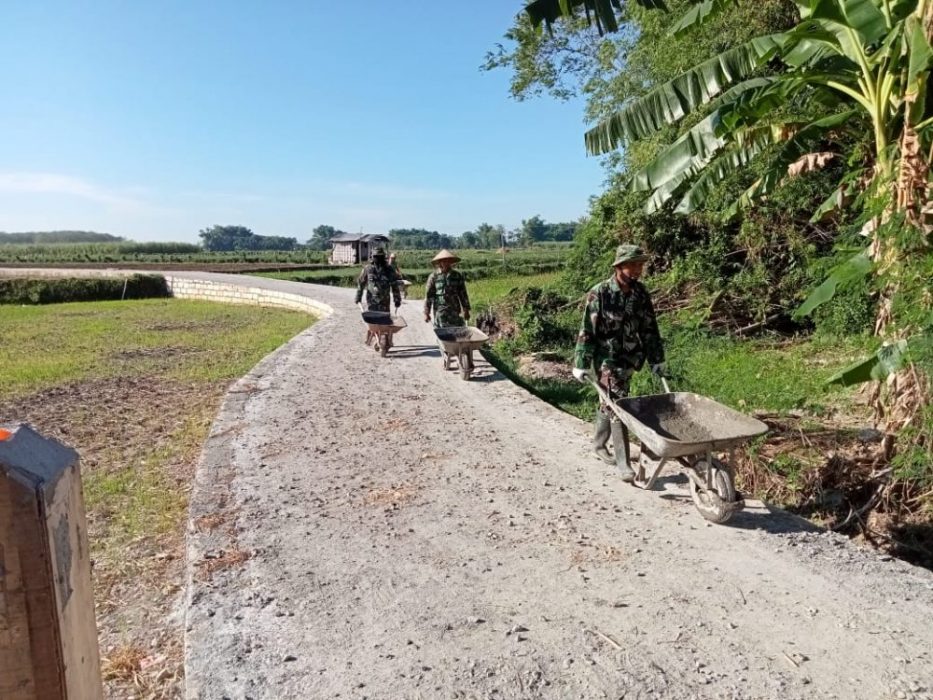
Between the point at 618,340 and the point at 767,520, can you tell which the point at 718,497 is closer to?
the point at 767,520

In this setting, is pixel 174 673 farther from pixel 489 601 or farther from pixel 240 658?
pixel 489 601

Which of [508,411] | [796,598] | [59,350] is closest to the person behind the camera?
[796,598]

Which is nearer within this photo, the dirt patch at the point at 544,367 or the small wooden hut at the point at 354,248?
the dirt patch at the point at 544,367

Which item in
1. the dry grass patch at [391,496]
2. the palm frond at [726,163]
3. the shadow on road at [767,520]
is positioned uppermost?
the palm frond at [726,163]

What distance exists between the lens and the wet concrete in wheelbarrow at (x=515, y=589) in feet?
10.4

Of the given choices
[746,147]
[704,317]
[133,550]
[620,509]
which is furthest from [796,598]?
[704,317]

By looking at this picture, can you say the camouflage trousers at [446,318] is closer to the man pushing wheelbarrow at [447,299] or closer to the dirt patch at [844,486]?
the man pushing wheelbarrow at [447,299]

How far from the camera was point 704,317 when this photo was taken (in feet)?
43.6

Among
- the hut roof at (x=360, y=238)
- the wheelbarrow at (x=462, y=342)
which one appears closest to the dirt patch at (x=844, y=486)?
the wheelbarrow at (x=462, y=342)

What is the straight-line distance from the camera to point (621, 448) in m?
5.61

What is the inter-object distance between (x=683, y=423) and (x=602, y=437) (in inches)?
37.5

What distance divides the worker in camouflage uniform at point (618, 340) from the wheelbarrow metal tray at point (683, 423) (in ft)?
1.31

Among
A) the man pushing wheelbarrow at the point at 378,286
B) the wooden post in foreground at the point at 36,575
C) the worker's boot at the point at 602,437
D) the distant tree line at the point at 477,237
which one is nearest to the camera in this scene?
the wooden post in foreground at the point at 36,575

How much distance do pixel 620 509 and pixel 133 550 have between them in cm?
334
